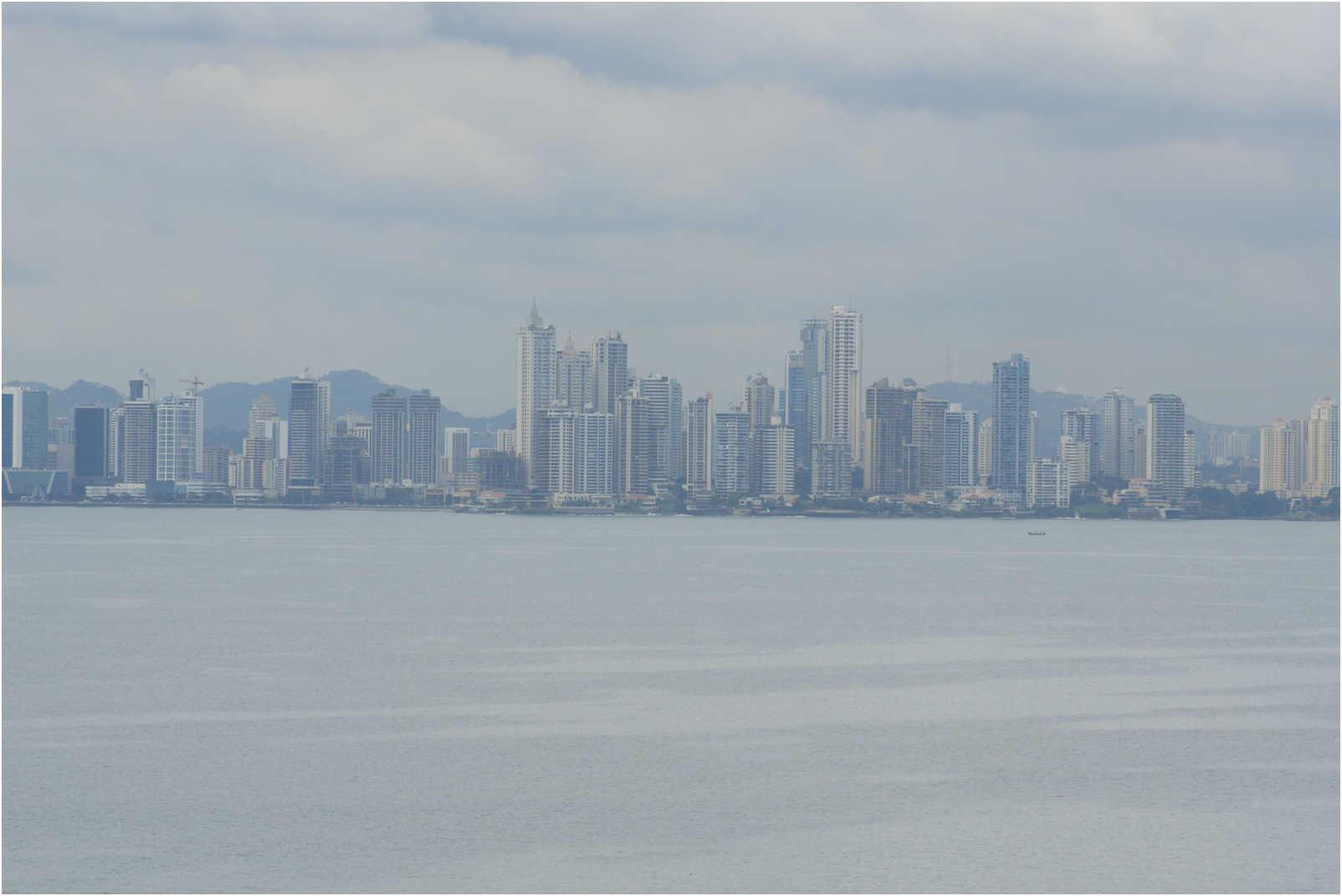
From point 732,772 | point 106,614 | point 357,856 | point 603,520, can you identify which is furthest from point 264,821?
point 603,520

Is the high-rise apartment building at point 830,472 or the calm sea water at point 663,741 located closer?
the calm sea water at point 663,741

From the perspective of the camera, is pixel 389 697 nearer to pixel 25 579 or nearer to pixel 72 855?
pixel 72 855

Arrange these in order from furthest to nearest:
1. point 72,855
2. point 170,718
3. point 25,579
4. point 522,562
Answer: point 522,562
point 25,579
point 170,718
point 72,855

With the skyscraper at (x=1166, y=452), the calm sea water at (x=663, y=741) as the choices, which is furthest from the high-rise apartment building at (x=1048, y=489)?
the calm sea water at (x=663, y=741)

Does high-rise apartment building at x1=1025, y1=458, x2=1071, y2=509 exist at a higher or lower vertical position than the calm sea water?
higher

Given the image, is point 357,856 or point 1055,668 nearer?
point 357,856

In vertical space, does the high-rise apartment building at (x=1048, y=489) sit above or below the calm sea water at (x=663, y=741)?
above

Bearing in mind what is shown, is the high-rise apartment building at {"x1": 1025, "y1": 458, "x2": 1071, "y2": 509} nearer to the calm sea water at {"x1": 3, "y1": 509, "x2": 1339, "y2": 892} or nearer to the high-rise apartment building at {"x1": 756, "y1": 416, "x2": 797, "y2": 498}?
the high-rise apartment building at {"x1": 756, "y1": 416, "x2": 797, "y2": 498}

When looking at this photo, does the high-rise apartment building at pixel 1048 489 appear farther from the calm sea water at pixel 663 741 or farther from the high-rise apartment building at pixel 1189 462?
the calm sea water at pixel 663 741

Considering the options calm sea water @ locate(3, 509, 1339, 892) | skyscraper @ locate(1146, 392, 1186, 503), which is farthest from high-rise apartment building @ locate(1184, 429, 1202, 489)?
calm sea water @ locate(3, 509, 1339, 892)
